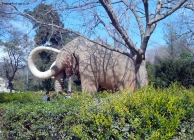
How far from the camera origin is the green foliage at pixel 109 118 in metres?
3.64

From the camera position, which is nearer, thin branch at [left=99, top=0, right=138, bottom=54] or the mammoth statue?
thin branch at [left=99, top=0, right=138, bottom=54]

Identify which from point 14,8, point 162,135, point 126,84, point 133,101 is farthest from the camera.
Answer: point 126,84

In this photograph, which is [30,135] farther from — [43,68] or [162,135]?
[43,68]

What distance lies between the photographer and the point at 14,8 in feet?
24.2

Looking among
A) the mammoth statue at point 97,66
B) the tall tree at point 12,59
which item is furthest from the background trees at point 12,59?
the mammoth statue at point 97,66

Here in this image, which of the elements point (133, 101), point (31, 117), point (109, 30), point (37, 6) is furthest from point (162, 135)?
point (37, 6)

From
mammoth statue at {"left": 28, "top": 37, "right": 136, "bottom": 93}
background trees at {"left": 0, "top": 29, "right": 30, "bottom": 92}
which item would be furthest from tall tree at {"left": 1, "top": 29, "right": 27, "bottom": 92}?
mammoth statue at {"left": 28, "top": 37, "right": 136, "bottom": 93}

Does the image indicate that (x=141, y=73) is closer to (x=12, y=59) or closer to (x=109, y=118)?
(x=109, y=118)

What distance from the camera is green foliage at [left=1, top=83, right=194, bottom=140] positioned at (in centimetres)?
364

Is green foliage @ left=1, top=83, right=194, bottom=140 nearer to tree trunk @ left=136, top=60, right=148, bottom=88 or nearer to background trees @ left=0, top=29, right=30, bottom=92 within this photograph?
tree trunk @ left=136, top=60, right=148, bottom=88

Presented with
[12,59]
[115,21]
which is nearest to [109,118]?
[115,21]

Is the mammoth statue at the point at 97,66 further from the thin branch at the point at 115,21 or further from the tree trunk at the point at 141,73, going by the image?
the thin branch at the point at 115,21

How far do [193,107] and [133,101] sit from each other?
0.91 metres

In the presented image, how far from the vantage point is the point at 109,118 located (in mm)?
3709
